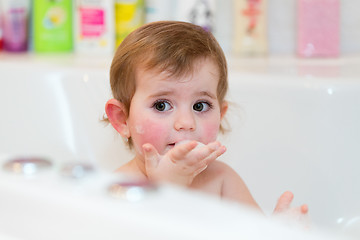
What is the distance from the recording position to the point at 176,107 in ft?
2.94

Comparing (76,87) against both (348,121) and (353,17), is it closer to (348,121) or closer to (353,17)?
(348,121)

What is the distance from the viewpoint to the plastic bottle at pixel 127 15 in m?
1.54

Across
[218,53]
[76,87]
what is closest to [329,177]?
[218,53]

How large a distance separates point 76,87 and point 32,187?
0.87 meters

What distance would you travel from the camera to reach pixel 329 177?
46.8 inches

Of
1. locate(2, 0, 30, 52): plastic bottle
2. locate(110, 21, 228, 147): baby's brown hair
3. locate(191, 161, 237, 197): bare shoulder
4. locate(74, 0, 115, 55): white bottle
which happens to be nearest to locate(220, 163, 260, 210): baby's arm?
locate(191, 161, 237, 197): bare shoulder

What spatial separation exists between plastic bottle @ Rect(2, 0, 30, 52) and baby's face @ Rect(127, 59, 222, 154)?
779 mm

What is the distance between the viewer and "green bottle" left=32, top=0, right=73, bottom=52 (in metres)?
1.58

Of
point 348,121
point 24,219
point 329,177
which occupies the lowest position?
point 329,177

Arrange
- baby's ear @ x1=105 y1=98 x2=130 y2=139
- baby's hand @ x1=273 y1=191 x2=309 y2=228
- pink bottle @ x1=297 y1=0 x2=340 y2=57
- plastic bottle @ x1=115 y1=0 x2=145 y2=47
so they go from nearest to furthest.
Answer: baby's hand @ x1=273 y1=191 x2=309 y2=228, baby's ear @ x1=105 y1=98 x2=130 y2=139, pink bottle @ x1=297 y1=0 x2=340 y2=57, plastic bottle @ x1=115 y1=0 x2=145 y2=47

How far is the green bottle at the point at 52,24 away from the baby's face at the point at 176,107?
0.73 m

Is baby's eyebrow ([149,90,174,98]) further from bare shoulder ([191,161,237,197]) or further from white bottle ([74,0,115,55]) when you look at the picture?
white bottle ([74,0,115,55])

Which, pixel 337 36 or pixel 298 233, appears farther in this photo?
pixel 337 36

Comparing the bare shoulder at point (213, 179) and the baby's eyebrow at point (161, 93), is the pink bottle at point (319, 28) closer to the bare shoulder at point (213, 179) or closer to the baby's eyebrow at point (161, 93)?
the bare shoulder at point (213, 179)
